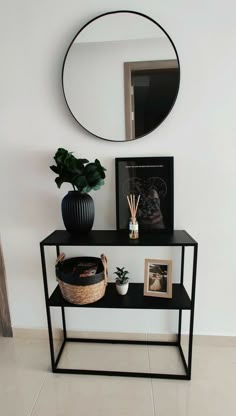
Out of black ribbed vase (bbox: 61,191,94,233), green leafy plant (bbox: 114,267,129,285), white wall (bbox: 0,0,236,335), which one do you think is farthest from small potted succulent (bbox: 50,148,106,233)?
green leafy plant (bbox: 114,267,129,285)

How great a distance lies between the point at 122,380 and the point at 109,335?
0.30 meters

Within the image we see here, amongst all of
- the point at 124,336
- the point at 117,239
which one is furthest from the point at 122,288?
the point at 124,336

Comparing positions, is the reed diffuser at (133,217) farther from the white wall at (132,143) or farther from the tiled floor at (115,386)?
the tiled floor at (115,386)

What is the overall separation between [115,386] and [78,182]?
1103 mm

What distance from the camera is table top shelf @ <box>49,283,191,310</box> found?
125 centimetres

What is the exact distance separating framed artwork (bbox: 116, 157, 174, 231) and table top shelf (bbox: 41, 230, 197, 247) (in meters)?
0.07

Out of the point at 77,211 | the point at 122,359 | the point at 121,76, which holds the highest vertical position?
the point at 121,76

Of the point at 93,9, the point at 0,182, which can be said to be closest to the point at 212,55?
the point at 93,9

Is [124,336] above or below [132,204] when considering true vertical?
below

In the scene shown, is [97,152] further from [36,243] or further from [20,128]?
[36,243]

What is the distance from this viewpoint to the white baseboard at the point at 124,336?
150 centimetres

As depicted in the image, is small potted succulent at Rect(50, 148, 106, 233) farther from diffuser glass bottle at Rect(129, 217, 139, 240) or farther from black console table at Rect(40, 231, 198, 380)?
diffuser glass bottle at Rect(129, 217, 139, 240)

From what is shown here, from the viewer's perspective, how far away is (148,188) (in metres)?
1.34

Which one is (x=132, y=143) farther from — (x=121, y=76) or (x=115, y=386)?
(x=115, y=386)
